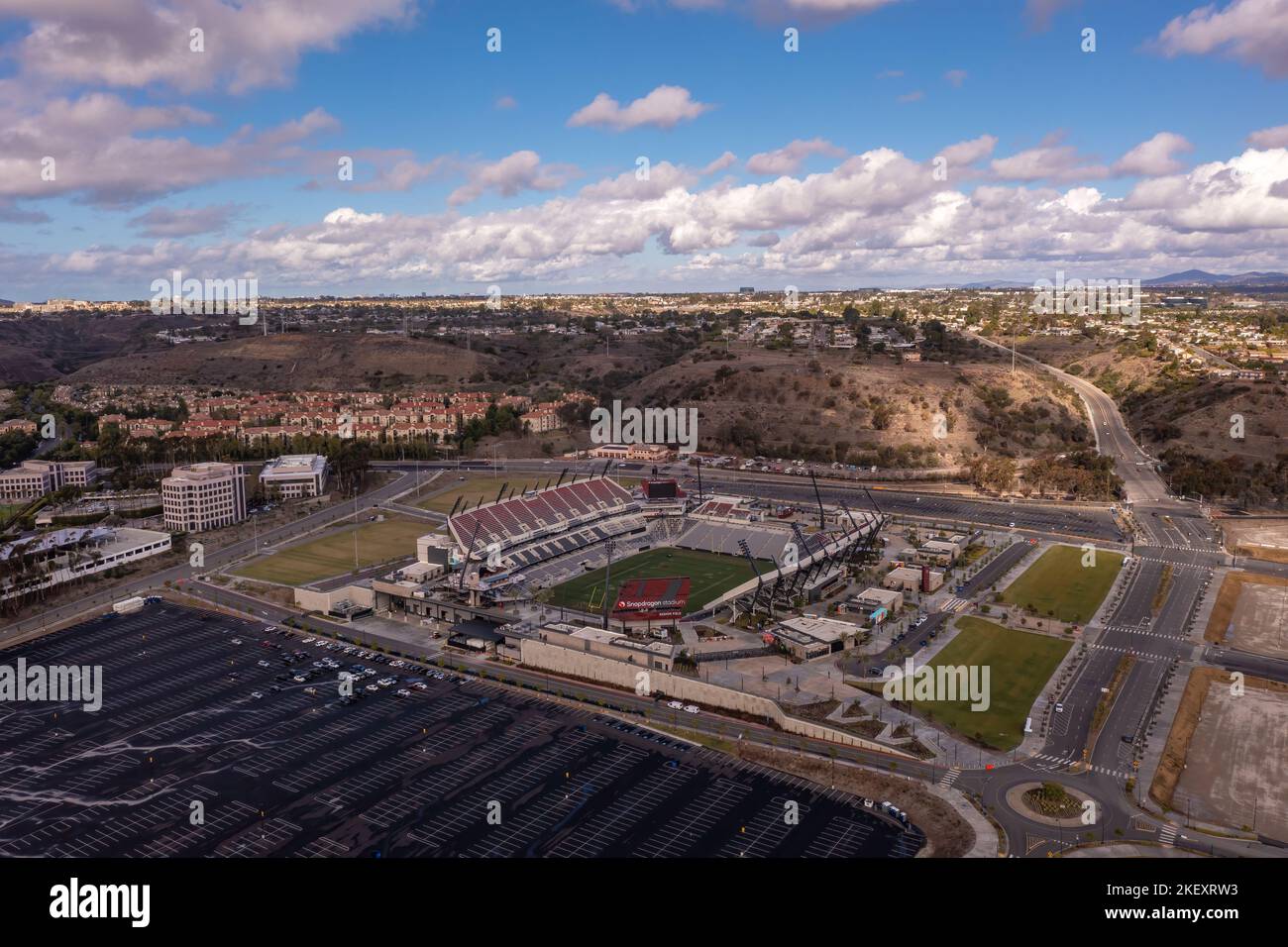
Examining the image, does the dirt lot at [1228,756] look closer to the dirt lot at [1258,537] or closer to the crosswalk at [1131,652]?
the crosswalk at [1131,652]

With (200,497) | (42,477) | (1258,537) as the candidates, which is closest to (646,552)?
(200,497)

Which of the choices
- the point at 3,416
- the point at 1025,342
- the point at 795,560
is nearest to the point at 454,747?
the point at 795,560

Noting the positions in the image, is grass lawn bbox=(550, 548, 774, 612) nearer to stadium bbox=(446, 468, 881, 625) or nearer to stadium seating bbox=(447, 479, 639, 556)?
stadium bbox=(446, 468, 881, 625)

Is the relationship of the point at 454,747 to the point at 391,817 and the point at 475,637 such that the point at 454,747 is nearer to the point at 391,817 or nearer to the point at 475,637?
the point at 391,817

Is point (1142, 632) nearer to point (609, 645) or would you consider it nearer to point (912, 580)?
point (912, 580)

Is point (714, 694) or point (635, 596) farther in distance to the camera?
point (635, 596)

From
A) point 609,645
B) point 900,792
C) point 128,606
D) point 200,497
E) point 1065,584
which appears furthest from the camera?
point 200,497
